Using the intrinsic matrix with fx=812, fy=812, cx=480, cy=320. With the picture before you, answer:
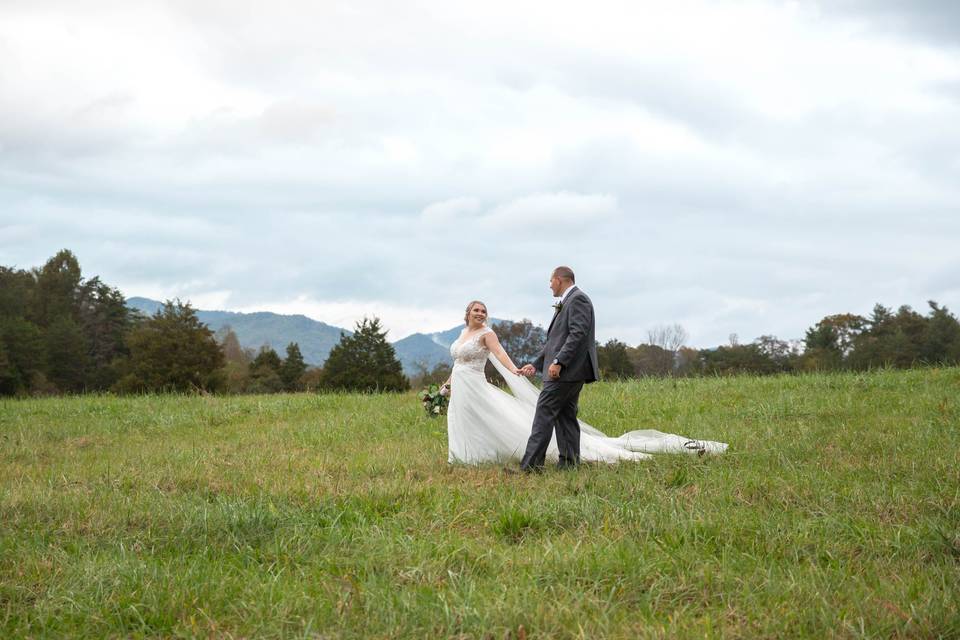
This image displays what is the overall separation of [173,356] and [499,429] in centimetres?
5933

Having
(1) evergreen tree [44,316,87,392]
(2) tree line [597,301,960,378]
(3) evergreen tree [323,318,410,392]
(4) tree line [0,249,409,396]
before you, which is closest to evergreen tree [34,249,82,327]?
(4) tree line [0,249,409,396]

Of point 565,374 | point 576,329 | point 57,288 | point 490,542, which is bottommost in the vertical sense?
point 490,542

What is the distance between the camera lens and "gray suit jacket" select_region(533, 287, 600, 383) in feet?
33.5

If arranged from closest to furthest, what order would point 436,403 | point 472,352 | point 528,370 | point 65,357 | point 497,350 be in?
1. point 528,370
2. point 497,350
3. point 472,352
4. point 436,403
5. point 65,357

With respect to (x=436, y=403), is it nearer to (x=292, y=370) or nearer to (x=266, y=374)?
(x=266, y=374)

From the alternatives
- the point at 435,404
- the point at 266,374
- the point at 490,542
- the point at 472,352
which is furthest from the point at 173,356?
the point at 490,542

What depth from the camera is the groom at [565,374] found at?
10.2 metres

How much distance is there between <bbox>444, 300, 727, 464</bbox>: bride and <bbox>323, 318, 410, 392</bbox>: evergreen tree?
56.4 m

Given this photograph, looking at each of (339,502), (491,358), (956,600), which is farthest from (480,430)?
(956,600)

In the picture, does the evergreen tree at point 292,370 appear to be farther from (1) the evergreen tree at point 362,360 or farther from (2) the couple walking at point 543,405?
(2) the couple walking at point 543,405

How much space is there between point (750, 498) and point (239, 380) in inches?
3240

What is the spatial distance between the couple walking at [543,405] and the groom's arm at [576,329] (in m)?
0.01

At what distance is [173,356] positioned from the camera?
214ft

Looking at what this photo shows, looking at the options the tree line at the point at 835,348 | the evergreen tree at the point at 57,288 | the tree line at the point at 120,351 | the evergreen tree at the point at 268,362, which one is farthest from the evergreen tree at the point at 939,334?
the evergreen tree at the point at 57,288
